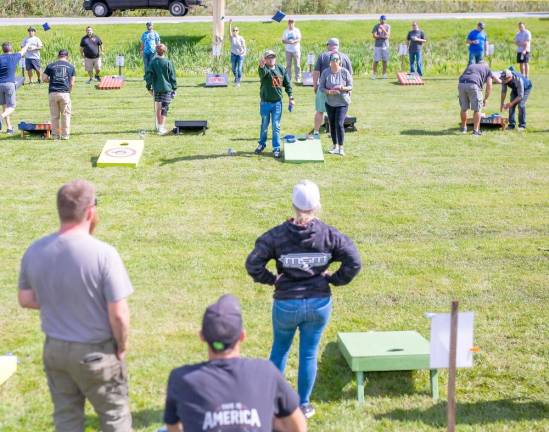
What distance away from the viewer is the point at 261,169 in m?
14.8

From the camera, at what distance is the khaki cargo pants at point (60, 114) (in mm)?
16250

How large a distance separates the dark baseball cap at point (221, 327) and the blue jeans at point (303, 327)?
77.9 inches

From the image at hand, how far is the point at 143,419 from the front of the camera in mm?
6512

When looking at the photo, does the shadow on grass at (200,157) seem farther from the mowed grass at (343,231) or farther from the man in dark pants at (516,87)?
the man in dark pants at (516,87)

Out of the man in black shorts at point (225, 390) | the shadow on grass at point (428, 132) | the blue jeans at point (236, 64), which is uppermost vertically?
the blue jeans at point (236, 64)

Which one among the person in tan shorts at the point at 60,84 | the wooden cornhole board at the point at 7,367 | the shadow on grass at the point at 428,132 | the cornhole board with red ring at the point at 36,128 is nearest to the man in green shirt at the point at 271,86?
the shadow on grass at the point at 428,132

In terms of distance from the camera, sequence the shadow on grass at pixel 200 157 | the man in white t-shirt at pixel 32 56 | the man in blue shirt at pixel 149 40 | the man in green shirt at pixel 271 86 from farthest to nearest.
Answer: the man in white t-shirt at pixel 32 56
the man in blue shirt at pixel 149 40
the shadow on grass at pixel 200 157
the man in green shirt at pixel 271 86

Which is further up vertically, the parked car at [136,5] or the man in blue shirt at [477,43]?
the parked car at [136,5]

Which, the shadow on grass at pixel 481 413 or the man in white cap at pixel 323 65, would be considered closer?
the shadow on grass at pixel 481 413

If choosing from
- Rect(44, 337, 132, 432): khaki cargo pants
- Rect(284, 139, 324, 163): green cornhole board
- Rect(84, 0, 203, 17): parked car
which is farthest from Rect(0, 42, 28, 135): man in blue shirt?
Rect(84, 0, 203, 17): parked car

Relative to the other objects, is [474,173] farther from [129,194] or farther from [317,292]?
[317,292]

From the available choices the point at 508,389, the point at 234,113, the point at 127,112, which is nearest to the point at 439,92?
the point at 234,113

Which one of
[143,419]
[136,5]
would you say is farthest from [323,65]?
[136,5]

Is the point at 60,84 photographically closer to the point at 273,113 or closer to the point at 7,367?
the point at 273,113
